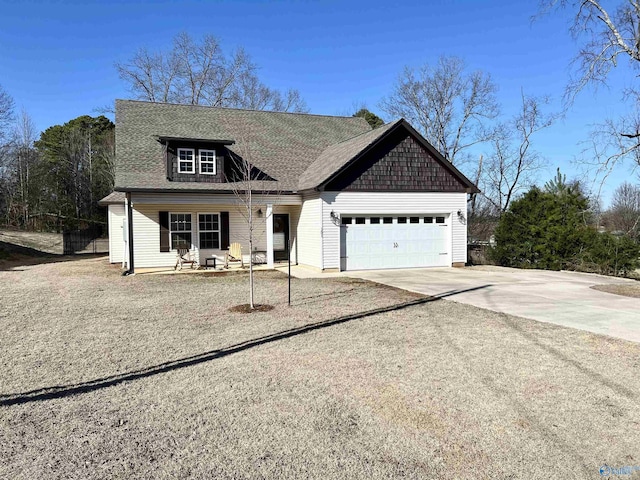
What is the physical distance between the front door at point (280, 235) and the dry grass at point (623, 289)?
38.0ft

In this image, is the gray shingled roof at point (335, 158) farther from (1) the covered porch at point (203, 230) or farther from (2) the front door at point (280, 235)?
(2) the front door at point (280, 235)

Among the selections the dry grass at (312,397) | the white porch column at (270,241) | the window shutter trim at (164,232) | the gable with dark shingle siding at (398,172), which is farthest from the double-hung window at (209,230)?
the dry grass at (312,397)

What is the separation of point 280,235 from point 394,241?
197 inches

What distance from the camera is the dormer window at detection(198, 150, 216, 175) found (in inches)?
696

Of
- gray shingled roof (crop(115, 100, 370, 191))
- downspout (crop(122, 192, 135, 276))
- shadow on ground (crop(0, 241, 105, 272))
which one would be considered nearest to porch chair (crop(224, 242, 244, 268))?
gray shingled roof (crop(115, 100, 370, 191))

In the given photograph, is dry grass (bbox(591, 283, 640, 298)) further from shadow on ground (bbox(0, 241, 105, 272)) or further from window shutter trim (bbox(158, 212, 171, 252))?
shadow on ground (bbox(0, 241, 105, 272))

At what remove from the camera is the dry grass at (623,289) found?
38.2 feet

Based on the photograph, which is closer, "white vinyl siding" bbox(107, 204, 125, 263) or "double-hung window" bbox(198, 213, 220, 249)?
"double-hung window" bbox(198, 213, 220, 249)

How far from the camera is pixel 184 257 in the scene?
1777 centimetres

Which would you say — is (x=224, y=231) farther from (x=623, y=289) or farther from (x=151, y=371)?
(x=623, y=289)

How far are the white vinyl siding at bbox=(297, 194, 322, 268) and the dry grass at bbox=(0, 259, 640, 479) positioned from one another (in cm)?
789

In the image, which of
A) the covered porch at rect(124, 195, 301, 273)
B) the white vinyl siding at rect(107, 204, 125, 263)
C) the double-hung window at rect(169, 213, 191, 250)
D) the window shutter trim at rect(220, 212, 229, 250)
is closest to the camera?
the covered porch at rect(124, 195, 301, 273)

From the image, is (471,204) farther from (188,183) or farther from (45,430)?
(45,430)

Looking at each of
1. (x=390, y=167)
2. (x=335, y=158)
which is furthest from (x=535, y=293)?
(x=335, y=158)
